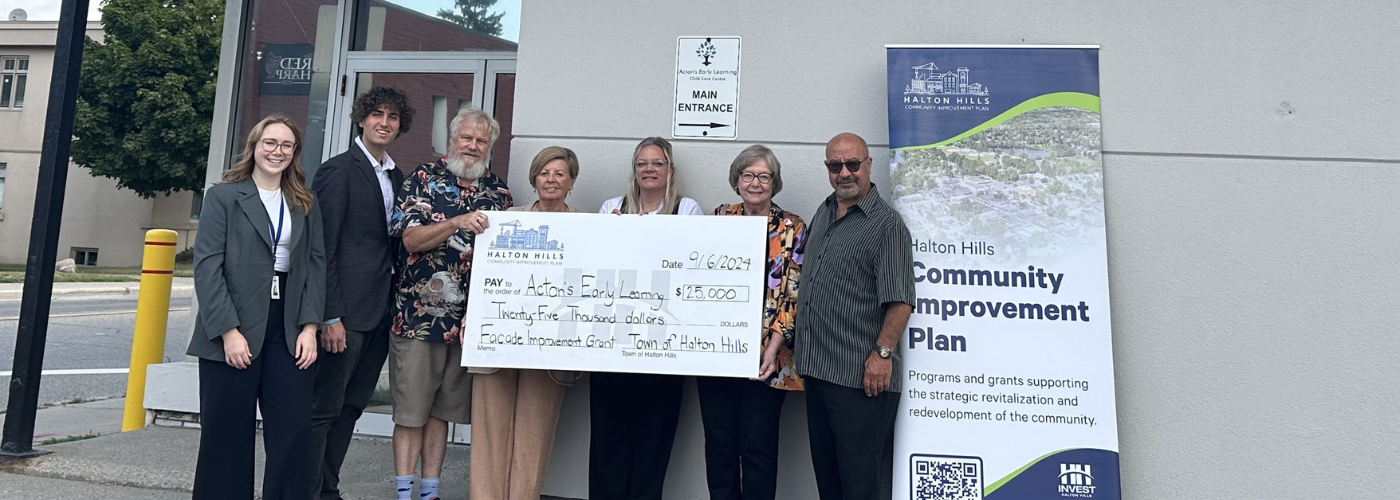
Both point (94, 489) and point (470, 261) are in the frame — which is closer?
point (470, 261)

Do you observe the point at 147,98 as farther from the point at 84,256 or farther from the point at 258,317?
the point at 258,317

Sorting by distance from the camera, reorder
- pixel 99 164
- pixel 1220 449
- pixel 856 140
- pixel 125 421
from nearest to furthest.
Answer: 1. pixel 856 140
2. pixel 1220 449
3. pixel 125 421
4. pixel 99 164

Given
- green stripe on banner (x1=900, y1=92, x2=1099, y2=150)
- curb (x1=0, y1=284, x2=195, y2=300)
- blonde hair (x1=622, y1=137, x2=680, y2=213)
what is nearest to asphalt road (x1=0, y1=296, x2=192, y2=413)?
curb (x1=0, y1=284, x2=195, y2=300)

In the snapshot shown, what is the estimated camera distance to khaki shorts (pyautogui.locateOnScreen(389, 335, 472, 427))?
13.5 ft

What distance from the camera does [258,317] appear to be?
141 inches

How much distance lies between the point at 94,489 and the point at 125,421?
73.6 inches

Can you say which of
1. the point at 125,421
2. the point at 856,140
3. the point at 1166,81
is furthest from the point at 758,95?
the point at 125,421

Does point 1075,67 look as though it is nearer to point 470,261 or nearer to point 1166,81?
point 1166,81

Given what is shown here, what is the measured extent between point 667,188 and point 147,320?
439 centimetres

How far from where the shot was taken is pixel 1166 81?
4.25 m

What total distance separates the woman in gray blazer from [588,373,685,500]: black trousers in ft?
4.06

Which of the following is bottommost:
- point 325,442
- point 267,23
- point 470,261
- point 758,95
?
point 325,442

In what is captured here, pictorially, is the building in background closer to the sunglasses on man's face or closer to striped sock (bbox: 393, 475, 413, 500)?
striped sock (bbox: 393, 475, 413, 500)

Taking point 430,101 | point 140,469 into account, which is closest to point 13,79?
point 430,101
